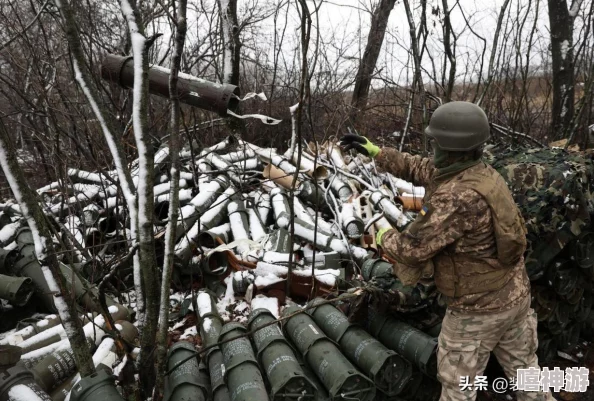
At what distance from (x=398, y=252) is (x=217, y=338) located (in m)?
1.51

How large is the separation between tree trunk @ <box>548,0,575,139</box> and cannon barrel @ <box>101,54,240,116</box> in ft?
21.5

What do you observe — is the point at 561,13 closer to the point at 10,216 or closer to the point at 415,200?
the point at 415,200

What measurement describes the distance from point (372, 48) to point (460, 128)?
8.35 metres

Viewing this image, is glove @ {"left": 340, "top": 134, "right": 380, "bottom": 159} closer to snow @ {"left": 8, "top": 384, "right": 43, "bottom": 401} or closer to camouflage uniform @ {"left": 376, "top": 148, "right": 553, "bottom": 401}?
camouflage uniform @ {"left": 376, "top": 148, "right": 553, "bottom": 401}

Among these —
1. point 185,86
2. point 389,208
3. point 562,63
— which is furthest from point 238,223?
point 562,63

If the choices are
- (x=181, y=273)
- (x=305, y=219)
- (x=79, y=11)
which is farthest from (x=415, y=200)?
(x=79, y=11)

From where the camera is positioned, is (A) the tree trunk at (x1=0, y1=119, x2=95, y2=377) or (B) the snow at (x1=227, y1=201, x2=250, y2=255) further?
(B) the snow at (x1=227, y1=201, x2=250, y2=255)

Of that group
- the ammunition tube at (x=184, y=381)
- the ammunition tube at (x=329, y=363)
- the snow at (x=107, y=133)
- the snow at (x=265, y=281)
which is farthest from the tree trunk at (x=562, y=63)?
the snow at (x=107, y=133)

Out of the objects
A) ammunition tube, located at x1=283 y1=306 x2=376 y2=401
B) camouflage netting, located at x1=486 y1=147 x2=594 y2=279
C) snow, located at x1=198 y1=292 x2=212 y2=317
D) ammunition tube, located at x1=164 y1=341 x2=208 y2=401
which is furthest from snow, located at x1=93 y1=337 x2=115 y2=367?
camouflage netting, located at x1=486 y1=147 x2=594 y2=279

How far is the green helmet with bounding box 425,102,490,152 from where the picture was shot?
7.22ft

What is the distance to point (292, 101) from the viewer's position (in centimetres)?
961

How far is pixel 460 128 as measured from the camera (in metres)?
2.20

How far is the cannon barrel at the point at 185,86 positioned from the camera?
2.47 meters
